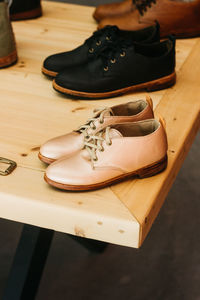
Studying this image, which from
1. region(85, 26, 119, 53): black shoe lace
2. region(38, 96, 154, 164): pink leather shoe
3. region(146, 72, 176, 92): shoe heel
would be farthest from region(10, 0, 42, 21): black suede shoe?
region(38, 96, 154, 164): pink leather shoe

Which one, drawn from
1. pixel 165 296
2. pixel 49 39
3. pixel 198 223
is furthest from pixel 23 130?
pixel 198 223

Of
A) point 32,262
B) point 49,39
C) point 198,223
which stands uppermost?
point 49,39

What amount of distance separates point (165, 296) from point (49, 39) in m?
0.72

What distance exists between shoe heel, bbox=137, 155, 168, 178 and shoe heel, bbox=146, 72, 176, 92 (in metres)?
0.29

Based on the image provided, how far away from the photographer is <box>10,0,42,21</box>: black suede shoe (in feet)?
4.25

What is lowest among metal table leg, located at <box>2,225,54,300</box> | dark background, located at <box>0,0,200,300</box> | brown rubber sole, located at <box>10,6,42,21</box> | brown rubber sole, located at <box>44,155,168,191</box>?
dark background, located at <box>0,0,200,300</box>

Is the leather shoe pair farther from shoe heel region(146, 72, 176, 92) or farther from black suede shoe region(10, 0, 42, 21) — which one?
black suede shoe region(10, 0, 42, 21)

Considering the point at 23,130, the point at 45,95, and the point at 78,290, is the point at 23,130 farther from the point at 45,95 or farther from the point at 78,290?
the point at 78,290

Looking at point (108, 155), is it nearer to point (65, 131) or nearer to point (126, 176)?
point (126, 176)

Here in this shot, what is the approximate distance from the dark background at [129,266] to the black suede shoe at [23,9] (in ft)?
1.98

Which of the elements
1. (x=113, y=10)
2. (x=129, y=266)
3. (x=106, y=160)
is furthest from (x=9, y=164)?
(x=113, y=10)

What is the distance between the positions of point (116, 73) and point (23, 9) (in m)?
0.55

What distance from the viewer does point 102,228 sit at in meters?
0.60

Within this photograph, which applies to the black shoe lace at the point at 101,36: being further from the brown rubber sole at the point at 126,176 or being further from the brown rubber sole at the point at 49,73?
the brown rubber sole at the point at 126,176
